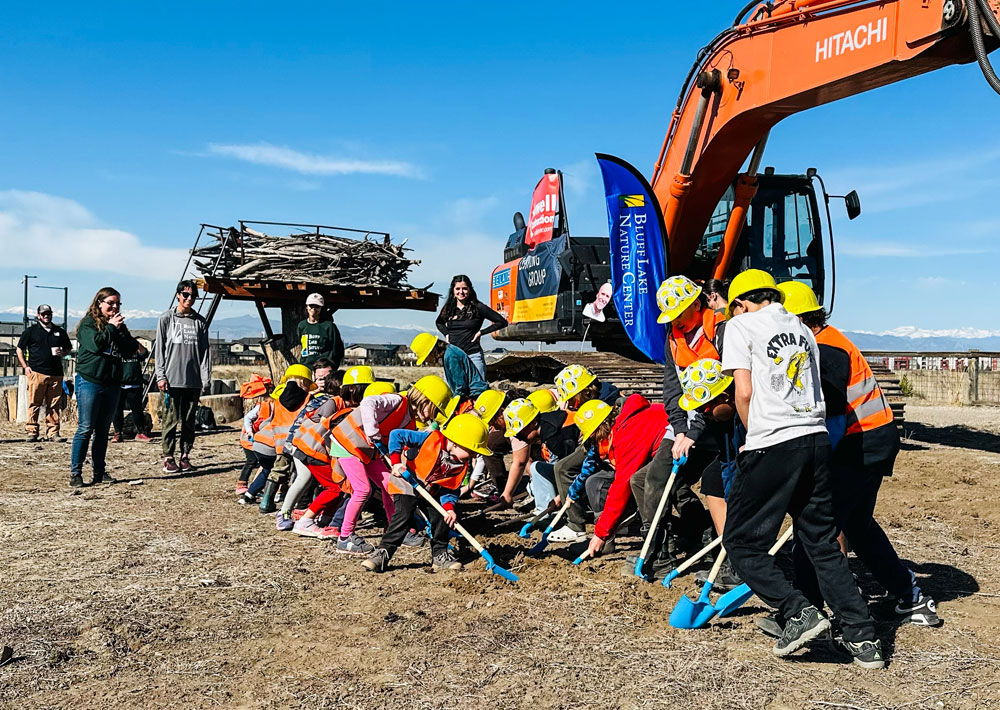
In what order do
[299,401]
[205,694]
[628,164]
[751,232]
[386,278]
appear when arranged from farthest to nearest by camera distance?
[386,278] < [751,232] < [628,164] < [299,401] < [205,694]

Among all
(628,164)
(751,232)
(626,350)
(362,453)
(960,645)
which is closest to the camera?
(960,645)

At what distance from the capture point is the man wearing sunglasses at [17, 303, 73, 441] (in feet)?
41.2

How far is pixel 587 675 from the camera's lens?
155 inches

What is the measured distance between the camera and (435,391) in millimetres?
6312

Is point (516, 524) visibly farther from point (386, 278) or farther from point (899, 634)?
point (386, 278)

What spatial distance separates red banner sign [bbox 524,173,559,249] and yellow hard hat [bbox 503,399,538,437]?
6.24 meters

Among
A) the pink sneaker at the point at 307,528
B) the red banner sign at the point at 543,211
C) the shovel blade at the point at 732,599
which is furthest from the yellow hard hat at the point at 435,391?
the red banner sign at the point at 543,211

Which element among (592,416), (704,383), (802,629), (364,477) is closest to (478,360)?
(364,477)

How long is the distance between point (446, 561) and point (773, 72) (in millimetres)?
5697

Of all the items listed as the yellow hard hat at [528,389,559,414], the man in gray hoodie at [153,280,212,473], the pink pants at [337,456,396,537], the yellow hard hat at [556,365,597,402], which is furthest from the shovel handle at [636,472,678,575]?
the man in gray hoodie at [153,280,212,473]

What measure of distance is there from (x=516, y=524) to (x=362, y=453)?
1.56 meters

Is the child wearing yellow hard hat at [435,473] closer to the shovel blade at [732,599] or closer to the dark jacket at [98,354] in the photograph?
the shovel blade at [732,599]

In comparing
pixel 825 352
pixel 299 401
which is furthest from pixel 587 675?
pixel 299 401

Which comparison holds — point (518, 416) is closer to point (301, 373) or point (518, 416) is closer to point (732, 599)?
point (732, 599)
